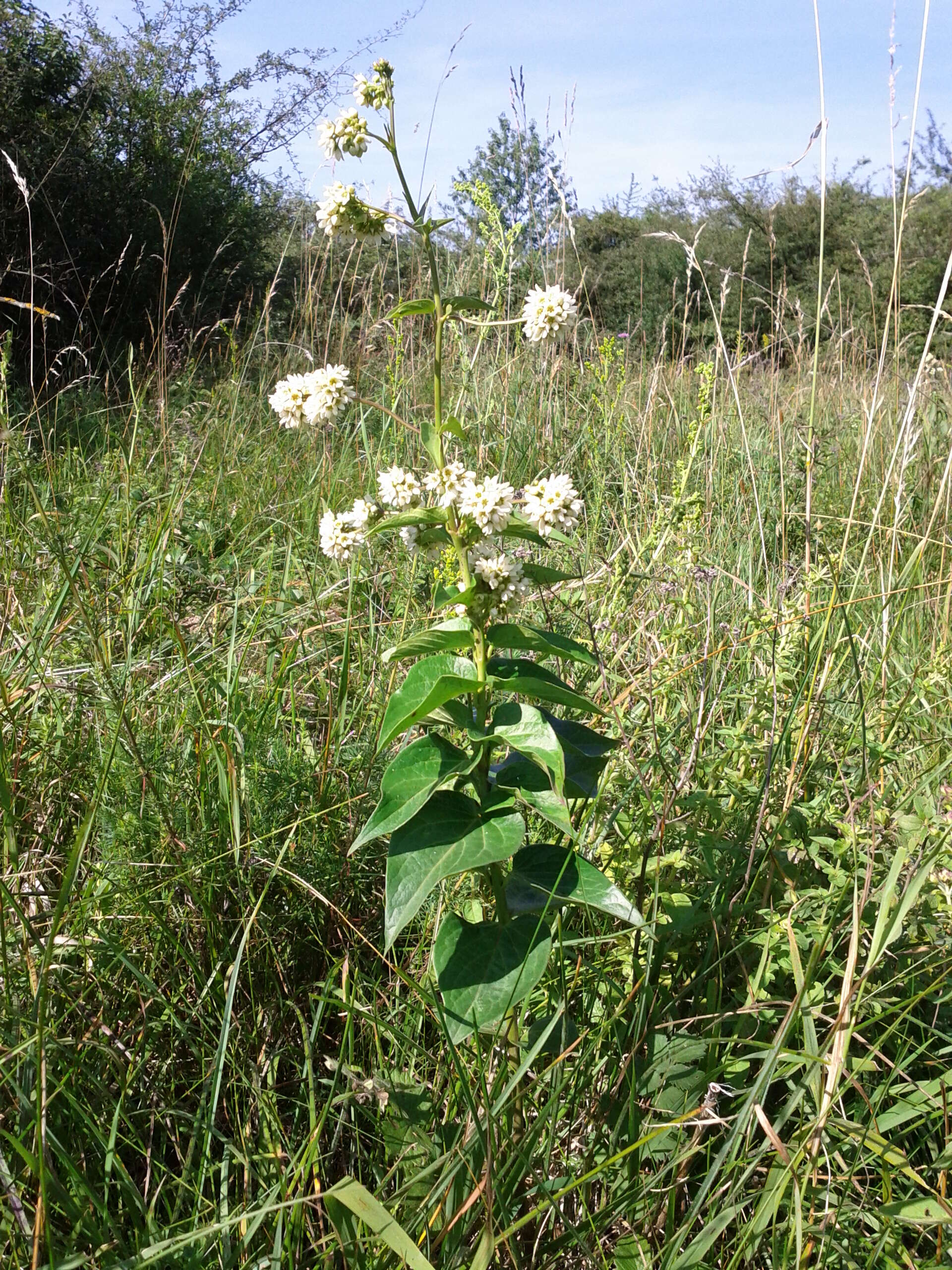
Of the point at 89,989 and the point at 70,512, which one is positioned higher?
the point at 70,512

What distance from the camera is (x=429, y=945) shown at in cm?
150

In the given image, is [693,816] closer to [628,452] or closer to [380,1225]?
[380,1225]

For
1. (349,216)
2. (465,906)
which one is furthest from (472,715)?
(349,216)

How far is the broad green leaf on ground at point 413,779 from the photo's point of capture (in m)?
1.08

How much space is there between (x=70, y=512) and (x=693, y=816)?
2.00 m

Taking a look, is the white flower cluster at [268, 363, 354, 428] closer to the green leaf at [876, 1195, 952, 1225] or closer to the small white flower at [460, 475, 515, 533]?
the small white flower at [460, 475, 515, 533]

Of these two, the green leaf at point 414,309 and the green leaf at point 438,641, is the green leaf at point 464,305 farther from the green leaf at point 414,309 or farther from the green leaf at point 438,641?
the green leaf at point 438,641

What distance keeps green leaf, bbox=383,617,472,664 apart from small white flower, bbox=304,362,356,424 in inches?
12.8

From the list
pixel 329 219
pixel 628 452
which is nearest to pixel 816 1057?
pixel 329 219

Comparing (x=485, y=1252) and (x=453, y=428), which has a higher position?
(x=453, y=428)

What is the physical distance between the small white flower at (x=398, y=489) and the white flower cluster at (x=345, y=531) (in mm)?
32

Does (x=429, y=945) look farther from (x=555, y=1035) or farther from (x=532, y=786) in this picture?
(x=532, y=786)

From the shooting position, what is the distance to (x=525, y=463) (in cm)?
323

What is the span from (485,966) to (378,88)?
114 centimetres
